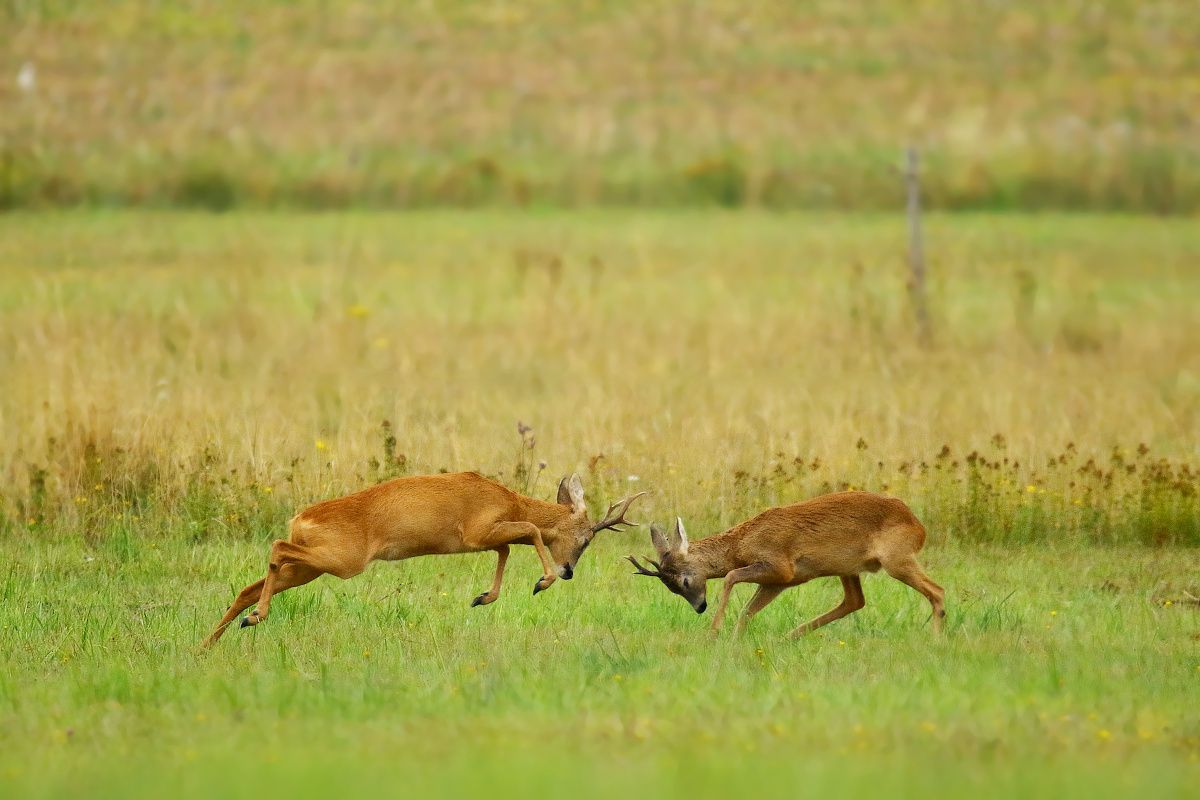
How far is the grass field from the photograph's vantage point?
293 inches

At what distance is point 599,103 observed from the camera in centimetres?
5112

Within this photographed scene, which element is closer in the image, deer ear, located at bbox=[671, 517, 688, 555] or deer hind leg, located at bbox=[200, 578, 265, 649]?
deer hind leg, located at bbox=[200, 578, 265, 649]

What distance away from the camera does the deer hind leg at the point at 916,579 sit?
10531mm

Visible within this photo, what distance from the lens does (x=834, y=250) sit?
37125mm

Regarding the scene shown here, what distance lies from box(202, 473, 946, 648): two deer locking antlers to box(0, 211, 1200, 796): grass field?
0.34m

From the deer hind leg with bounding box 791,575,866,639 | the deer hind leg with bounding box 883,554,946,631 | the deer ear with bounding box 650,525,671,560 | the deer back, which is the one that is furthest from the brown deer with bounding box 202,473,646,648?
the deer hind leg with bounding box 883,554,946,631

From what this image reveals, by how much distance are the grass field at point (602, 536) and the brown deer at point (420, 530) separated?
369mm

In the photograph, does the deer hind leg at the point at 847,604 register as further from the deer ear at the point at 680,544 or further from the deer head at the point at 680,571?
the deer ear at the point at 680,544

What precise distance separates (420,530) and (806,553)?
2406mm

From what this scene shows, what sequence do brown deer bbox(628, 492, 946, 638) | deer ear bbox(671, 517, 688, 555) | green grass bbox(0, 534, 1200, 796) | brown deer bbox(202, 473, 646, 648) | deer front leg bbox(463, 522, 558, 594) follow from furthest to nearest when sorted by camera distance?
deer ear bbox(671, 517, 688, 555), deer front leg bbox(463, 522, 558, 594), brown deer bbox(628, 492, 946, 638), brown deer bbox(202, 473, 646, 648), green grass bbox(0, 534, 1200, 796)

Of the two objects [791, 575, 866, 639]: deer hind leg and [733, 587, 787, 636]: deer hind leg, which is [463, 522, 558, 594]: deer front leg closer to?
[733, 587, 787, 636]: deer hind leg

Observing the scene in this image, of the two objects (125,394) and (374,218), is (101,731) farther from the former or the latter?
(374,218)

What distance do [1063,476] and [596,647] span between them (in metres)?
6.78

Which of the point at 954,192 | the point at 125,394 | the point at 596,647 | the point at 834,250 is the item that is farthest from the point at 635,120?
the point at 596,647
